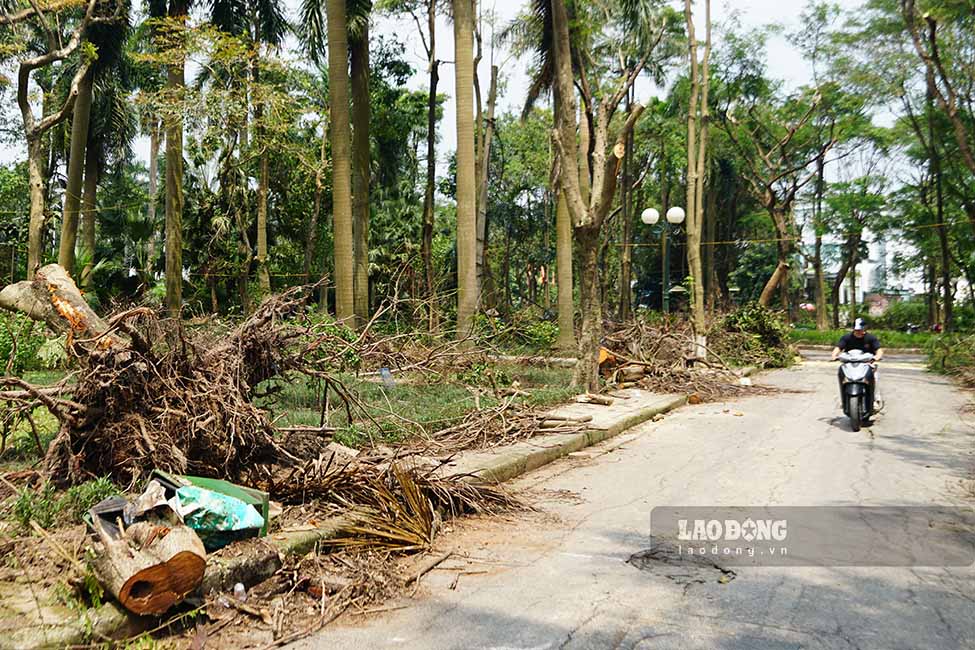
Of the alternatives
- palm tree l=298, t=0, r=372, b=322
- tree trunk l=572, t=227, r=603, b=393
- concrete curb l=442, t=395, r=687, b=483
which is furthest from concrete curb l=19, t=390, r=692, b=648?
tree trunk l=572, t=227, r=603, b=393

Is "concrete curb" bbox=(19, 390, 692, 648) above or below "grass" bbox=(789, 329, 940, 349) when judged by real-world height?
below

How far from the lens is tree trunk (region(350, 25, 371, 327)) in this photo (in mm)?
18781

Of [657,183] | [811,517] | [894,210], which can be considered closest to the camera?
[811,517]

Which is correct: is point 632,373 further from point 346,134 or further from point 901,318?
point 901,318

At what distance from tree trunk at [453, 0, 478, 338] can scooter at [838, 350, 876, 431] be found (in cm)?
700

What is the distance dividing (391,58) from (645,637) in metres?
26.1

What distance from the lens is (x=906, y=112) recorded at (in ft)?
105

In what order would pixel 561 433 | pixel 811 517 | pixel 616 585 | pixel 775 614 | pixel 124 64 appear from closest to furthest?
pixel 775 614 → pixel 616 585 → pixel 811 517 → pixel 561 433 → pixel 124 64

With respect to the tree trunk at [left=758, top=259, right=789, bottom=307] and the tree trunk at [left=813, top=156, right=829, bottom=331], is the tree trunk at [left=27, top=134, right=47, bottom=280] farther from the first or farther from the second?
the tree trunk at [left=813, top=156, right=829, bottom=331]

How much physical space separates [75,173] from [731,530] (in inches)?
888

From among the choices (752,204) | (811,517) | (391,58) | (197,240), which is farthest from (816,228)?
(811,517)

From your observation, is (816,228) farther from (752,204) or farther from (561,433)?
(561,433)

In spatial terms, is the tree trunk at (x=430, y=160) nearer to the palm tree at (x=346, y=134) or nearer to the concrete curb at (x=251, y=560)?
the palm tree at (x=346, y=134)

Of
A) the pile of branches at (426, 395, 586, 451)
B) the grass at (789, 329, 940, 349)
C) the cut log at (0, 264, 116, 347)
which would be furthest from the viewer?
the grass at (789, 329, 940, 349)
